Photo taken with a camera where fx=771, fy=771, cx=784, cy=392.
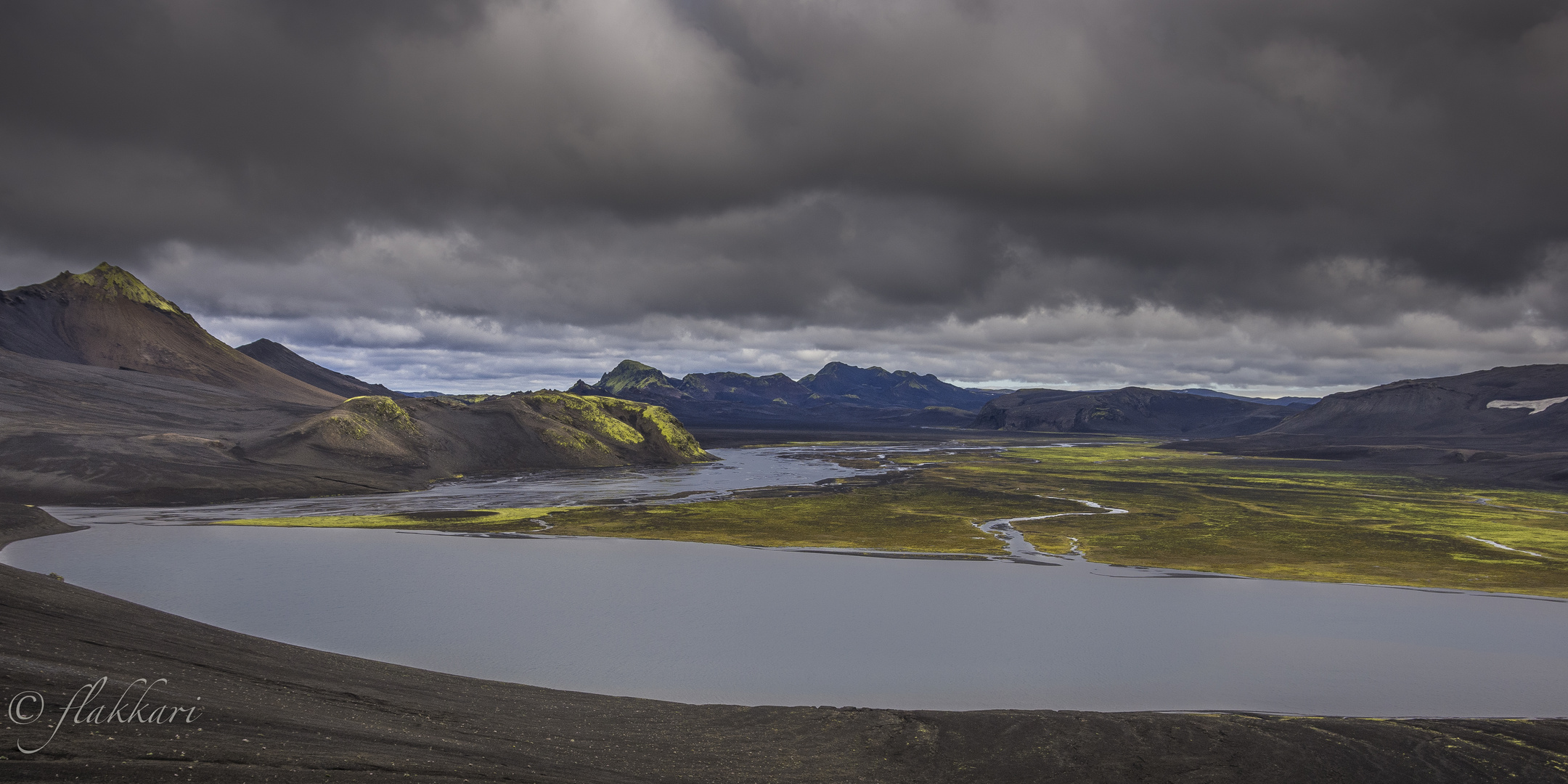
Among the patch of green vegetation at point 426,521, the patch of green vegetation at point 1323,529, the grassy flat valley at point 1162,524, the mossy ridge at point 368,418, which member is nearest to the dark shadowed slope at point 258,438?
the mossy ridge at point 368,418

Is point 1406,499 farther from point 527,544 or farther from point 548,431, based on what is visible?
point 548,431

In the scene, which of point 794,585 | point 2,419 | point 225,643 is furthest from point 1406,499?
point 2,419

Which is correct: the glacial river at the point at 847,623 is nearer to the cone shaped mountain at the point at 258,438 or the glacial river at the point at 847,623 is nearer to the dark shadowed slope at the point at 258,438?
the cone shaped mountain at the point at 258,438

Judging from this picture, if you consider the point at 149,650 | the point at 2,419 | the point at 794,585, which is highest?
the point at 2,419

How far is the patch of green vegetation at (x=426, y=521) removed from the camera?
76.8 metres

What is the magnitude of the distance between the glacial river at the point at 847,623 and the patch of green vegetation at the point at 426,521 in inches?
300

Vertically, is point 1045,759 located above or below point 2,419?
below

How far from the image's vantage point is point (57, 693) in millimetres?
16844

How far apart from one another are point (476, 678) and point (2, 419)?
122759 mm

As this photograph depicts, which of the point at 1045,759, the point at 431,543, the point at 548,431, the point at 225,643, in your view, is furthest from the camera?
the point at 548,431

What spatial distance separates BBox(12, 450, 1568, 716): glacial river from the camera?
104ft

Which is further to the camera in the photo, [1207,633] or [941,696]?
[1207,633]

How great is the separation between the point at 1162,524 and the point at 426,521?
80.0 meters

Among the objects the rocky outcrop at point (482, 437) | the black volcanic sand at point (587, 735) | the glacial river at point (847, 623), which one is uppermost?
the rocky outcrop at point (482, 437)
